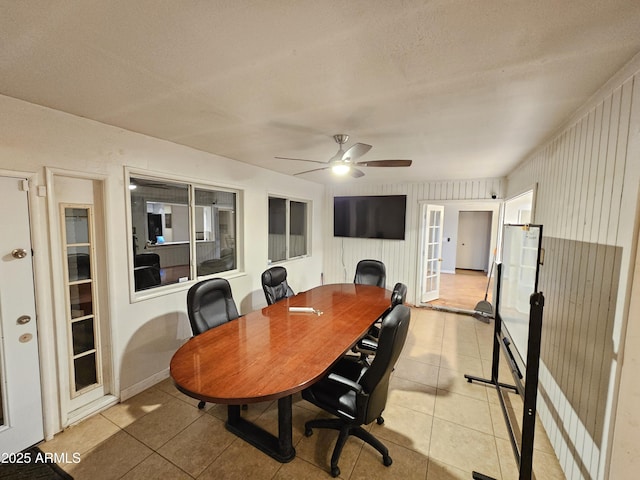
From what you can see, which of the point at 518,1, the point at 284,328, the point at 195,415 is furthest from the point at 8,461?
the point at 518,1

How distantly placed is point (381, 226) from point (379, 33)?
14.8 feet

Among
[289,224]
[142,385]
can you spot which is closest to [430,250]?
[289,224]

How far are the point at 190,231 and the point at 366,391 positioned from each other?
101 inches

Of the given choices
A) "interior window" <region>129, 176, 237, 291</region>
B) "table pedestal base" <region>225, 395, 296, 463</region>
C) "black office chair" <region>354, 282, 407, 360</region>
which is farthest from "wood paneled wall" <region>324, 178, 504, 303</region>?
"table pedestal base" <region>225, 395, 296, 463</region>

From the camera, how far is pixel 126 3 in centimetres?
100

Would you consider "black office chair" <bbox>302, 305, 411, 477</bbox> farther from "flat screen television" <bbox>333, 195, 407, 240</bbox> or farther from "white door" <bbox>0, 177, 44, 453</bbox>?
"flat screen television" <bbox>333, 195, 407, 240</bbox>

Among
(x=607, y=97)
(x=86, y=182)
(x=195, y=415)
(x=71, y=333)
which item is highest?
(x=607, y=97)

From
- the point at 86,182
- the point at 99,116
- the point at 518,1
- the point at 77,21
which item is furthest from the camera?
the point at 86,182

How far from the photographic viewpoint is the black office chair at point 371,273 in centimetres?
417

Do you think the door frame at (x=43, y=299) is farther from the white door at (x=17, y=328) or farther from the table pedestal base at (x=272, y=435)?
the table pedestal base at (x=272, y=435)

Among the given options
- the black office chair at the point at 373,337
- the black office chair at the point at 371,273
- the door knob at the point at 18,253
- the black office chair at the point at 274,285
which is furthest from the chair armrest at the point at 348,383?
the black office chair at the point at 371,273

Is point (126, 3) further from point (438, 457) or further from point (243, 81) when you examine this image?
point (438, 457)

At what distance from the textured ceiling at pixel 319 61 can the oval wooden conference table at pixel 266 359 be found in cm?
176

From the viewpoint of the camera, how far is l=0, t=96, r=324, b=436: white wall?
1.90 meters
